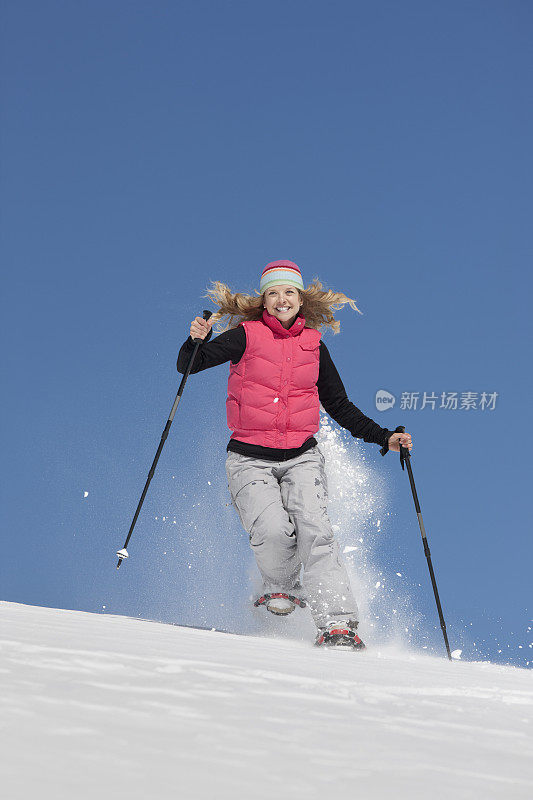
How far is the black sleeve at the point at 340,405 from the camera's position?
500 centimetres

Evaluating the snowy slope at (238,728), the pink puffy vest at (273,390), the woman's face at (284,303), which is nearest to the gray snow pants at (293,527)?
the pink puffy vest at (273,390)

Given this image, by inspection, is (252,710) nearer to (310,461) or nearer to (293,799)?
(293,799)

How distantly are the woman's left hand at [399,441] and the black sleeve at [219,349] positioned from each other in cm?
121

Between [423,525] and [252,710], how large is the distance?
3703 mm

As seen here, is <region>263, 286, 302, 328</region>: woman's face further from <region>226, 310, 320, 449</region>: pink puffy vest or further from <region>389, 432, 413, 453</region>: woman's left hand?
<region>389, 432, 413, 453</region>: woman's left hand

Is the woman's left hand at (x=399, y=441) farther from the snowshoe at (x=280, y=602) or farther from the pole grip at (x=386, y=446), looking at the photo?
the snowshoe at (x=280, y=602)

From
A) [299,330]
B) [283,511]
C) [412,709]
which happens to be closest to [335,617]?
[283,511]

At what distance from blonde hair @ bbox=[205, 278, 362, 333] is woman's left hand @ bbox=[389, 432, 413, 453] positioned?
2.93 ft

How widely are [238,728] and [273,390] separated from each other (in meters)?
3.32

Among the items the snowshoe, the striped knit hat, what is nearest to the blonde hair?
the striped knit hat

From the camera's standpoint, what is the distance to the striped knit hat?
4.94 metres

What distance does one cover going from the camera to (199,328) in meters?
4.61

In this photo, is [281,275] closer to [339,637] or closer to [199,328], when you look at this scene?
[199,328]

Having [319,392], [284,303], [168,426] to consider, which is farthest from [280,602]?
[284,303]
